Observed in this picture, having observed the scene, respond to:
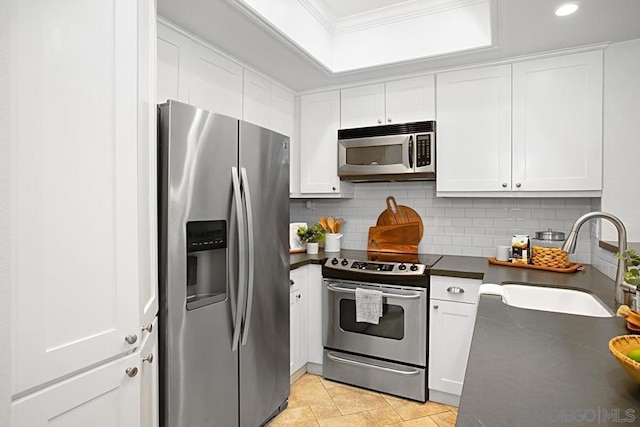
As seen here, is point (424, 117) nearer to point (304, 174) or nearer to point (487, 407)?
point (304, 174)

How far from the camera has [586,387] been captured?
2.86 feet

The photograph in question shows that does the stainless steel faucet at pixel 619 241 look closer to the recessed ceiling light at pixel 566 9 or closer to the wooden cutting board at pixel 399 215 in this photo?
the recessed ceiling light at pixel 566 9

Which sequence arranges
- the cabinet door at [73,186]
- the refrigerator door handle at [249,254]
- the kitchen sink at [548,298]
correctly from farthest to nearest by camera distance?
the refrigerator door handle at [249,254] → the kitchen sink at [548,298] → the cabinet door at [73,186]

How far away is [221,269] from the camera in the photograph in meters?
1.93

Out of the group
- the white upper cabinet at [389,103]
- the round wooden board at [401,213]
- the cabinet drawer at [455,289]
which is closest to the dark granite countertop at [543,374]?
the cabinet drawer at [455,289]

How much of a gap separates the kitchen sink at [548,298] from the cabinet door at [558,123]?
2.67 feet

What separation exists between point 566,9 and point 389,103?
1.31 m

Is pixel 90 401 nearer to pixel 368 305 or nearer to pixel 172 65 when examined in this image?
pixel 172 65

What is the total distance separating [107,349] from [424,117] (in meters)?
2.56

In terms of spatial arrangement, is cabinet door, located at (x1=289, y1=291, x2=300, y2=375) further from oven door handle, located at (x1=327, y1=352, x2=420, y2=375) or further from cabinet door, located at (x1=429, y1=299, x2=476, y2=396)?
cabinet door, located at (x1=429, y1=299, x2=476, y2=396)

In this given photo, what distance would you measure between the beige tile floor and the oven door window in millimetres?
432

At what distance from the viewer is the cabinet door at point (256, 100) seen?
271cm

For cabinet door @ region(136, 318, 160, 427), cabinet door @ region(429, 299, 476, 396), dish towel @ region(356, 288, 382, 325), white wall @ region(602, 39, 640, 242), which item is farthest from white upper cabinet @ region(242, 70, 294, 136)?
white wall @ region(602, 39, 640, 242)

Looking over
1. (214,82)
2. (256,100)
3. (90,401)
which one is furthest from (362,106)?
(90,401)
